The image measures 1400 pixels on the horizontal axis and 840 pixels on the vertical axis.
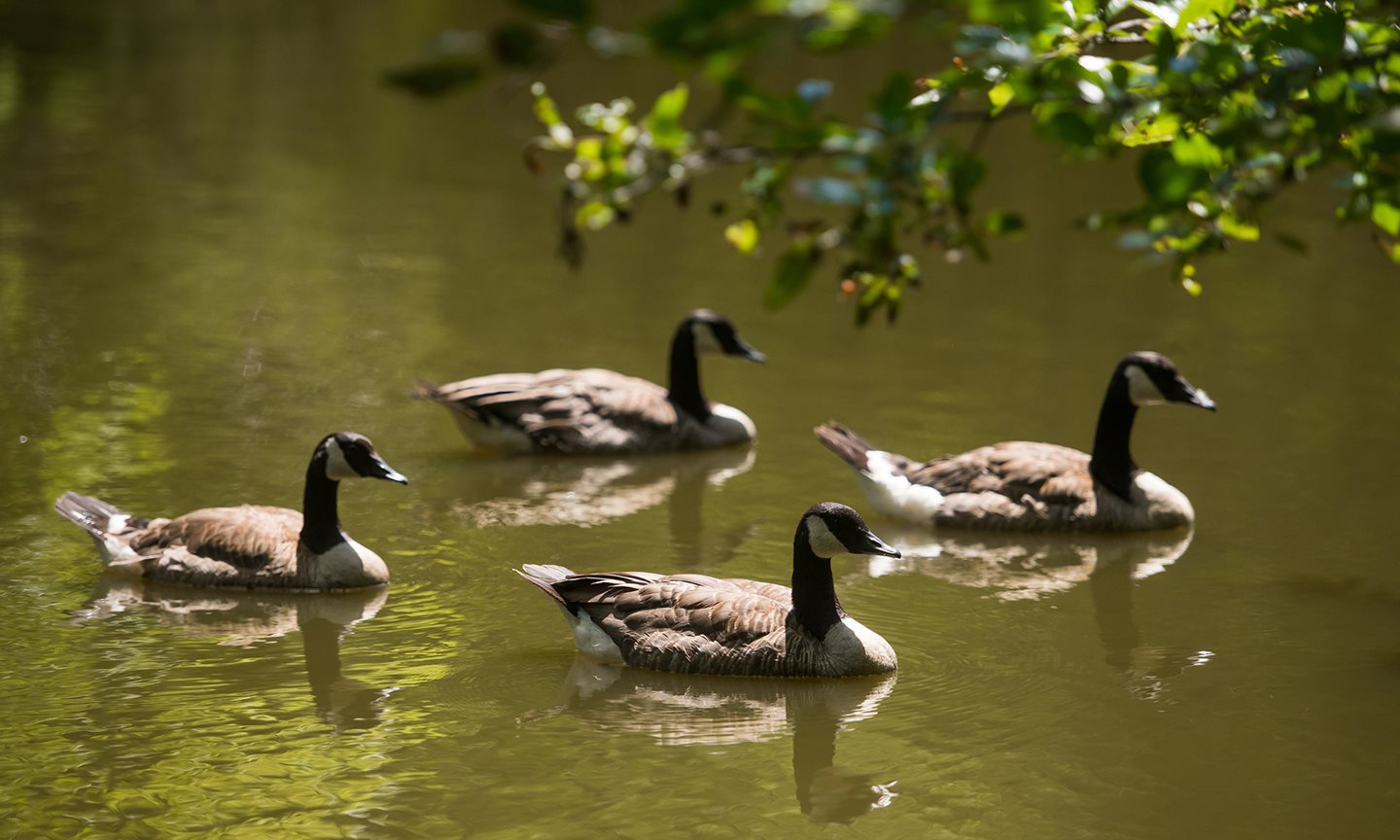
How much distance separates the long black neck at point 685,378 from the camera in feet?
52.1

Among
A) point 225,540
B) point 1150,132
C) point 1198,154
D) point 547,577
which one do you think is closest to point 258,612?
point 225,540

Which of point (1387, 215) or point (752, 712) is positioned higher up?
point (1387, 215)

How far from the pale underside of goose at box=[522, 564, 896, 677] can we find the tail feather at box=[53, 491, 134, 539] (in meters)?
3.01

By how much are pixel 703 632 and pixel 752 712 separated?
599 millimetres

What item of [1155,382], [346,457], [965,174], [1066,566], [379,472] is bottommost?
[1066,566]

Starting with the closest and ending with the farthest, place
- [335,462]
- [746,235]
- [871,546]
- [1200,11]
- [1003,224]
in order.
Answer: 1. [1200,11]
2. [1003,224]
3. [746,235]
4. [871,546]
5. [335,462]

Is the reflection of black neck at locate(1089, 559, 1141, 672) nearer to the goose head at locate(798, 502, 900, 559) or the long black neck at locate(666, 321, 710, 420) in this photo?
the goose head at locate(798, 502, 900, 559)

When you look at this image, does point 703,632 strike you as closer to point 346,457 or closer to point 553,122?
point 346,457

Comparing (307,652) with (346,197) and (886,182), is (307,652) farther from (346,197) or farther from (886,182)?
(346,197)

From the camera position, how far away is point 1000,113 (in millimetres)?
6000

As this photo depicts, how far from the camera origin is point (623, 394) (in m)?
15.6

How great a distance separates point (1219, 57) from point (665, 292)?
1649 cm

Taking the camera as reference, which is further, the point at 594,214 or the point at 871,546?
the point at 871,546

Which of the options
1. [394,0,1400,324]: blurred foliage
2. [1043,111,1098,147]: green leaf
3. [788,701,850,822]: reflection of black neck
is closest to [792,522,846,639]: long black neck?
[788,701,850,822]: reflection of black neck
